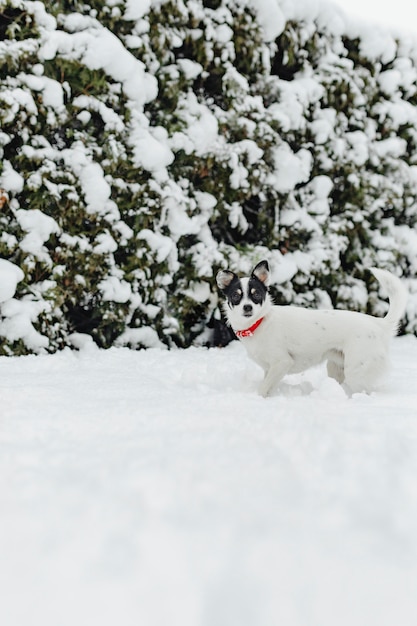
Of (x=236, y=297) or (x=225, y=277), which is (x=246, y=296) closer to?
(x=236, y=297)

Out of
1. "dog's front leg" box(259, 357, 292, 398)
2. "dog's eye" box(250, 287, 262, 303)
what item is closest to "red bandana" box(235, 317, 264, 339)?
"dog's eye" box(250, 287, 262, 303)

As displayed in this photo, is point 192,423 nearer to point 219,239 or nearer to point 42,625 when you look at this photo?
point 42,625

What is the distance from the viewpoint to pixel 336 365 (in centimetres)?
367

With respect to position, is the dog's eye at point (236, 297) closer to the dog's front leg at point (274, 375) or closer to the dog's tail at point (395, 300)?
the dog's front leg at point (274, 375)

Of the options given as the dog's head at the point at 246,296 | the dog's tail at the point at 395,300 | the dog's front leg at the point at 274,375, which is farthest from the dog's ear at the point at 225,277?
the dog's tail at the point at 395,300

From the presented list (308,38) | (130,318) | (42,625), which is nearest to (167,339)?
(130,318)

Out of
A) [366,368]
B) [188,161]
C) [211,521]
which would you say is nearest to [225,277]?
[366,368]

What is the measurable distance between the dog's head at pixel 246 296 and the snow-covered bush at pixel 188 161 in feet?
4.30

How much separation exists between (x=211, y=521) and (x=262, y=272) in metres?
2.66

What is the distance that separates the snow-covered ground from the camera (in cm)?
97

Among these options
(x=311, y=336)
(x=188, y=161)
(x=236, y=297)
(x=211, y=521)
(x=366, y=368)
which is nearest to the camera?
(x=211, y=521)

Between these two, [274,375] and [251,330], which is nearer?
[274,375]

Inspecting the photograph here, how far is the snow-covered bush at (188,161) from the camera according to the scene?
4199 millimetres

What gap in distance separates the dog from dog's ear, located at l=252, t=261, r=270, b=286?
0.31ft
